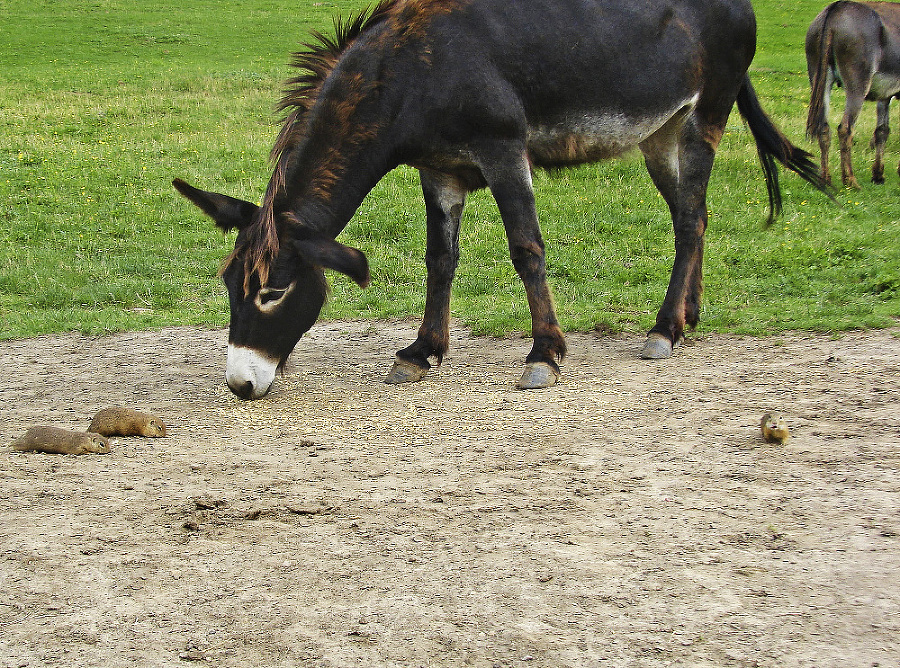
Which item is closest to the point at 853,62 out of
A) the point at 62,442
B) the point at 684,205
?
the point at 684,205

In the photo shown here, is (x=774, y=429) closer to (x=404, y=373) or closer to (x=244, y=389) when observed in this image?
(x=404, y=373)

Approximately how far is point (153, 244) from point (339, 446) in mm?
6214

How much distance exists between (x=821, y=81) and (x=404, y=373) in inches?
377

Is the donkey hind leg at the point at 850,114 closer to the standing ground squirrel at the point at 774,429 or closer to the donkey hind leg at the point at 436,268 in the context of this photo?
the donkey hind leg at the point at 436,268

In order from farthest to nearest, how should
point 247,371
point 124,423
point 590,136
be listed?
point 590,136 → point 247,371 → point 124,423

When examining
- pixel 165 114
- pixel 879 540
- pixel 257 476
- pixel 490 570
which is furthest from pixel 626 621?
pixel 165 114

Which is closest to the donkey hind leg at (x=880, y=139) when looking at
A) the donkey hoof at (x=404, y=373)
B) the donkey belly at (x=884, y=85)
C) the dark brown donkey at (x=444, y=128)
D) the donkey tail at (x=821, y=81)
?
the donkey belly at (x=884, y=85)

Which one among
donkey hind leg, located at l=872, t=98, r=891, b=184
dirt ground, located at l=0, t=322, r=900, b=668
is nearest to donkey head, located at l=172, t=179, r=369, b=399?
dirt ground, located at l=0, t=322, r=900, b=668

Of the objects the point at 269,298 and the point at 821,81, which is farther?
the point at 821,81

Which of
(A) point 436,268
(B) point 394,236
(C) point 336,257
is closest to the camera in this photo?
(C) point 336,257

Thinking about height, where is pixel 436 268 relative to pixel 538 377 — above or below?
above

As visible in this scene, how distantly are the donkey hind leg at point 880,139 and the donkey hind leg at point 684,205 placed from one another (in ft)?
22.8

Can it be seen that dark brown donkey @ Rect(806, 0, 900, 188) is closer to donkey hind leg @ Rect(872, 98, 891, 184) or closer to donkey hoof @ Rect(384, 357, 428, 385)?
donkey hind leg @ Rect(872, 98, 891, 184)

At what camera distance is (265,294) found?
17.7 feet
